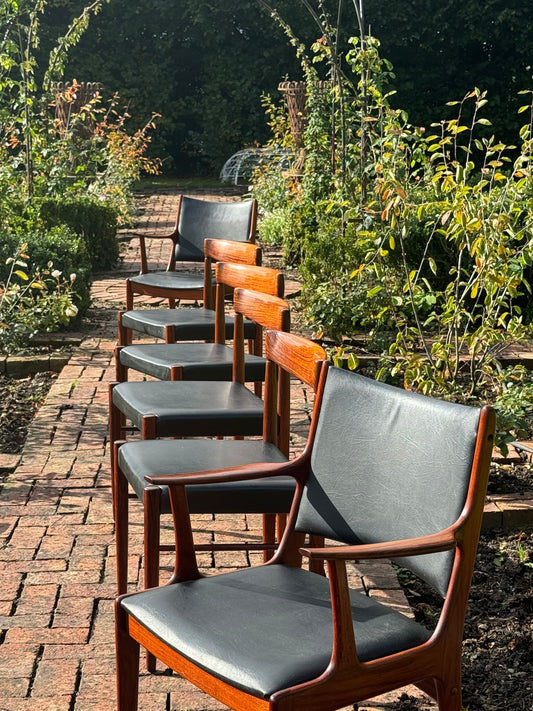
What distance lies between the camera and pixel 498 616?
2.88 m

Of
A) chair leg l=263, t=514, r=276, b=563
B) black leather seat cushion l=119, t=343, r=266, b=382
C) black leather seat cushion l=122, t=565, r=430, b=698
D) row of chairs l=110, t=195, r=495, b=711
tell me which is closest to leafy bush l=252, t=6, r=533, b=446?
black leather seat cushion l=119, t=343, r=266, b=382

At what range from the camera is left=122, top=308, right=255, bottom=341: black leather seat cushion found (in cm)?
433

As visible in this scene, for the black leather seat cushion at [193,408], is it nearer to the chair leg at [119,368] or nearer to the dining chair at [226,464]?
the dining chair at [226,464]

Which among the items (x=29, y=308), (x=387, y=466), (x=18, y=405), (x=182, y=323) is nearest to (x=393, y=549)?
(x=387, y=466)

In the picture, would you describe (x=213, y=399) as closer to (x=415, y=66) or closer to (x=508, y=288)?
(x=508, y=288)

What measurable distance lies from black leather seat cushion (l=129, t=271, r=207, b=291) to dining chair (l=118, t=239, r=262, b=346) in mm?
566

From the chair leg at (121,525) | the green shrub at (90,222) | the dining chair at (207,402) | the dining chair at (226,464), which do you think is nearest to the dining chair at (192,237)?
the dining chair at (207,402)

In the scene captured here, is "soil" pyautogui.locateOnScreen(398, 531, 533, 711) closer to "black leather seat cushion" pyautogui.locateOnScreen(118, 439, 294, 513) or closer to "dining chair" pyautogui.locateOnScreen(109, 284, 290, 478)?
"black leather seat cushion" pyautogui.locateOnScreen(118, 439, 294, 513)

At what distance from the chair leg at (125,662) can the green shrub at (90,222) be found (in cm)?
638

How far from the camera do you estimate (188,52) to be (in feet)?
59.8

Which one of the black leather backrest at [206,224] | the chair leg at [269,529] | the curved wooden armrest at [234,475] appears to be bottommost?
the chair leg at [269,529]

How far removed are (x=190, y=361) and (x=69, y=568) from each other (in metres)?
0.94

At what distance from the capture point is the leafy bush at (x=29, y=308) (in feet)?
19.0

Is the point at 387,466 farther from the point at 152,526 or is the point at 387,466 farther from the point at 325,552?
the point at 152,526
